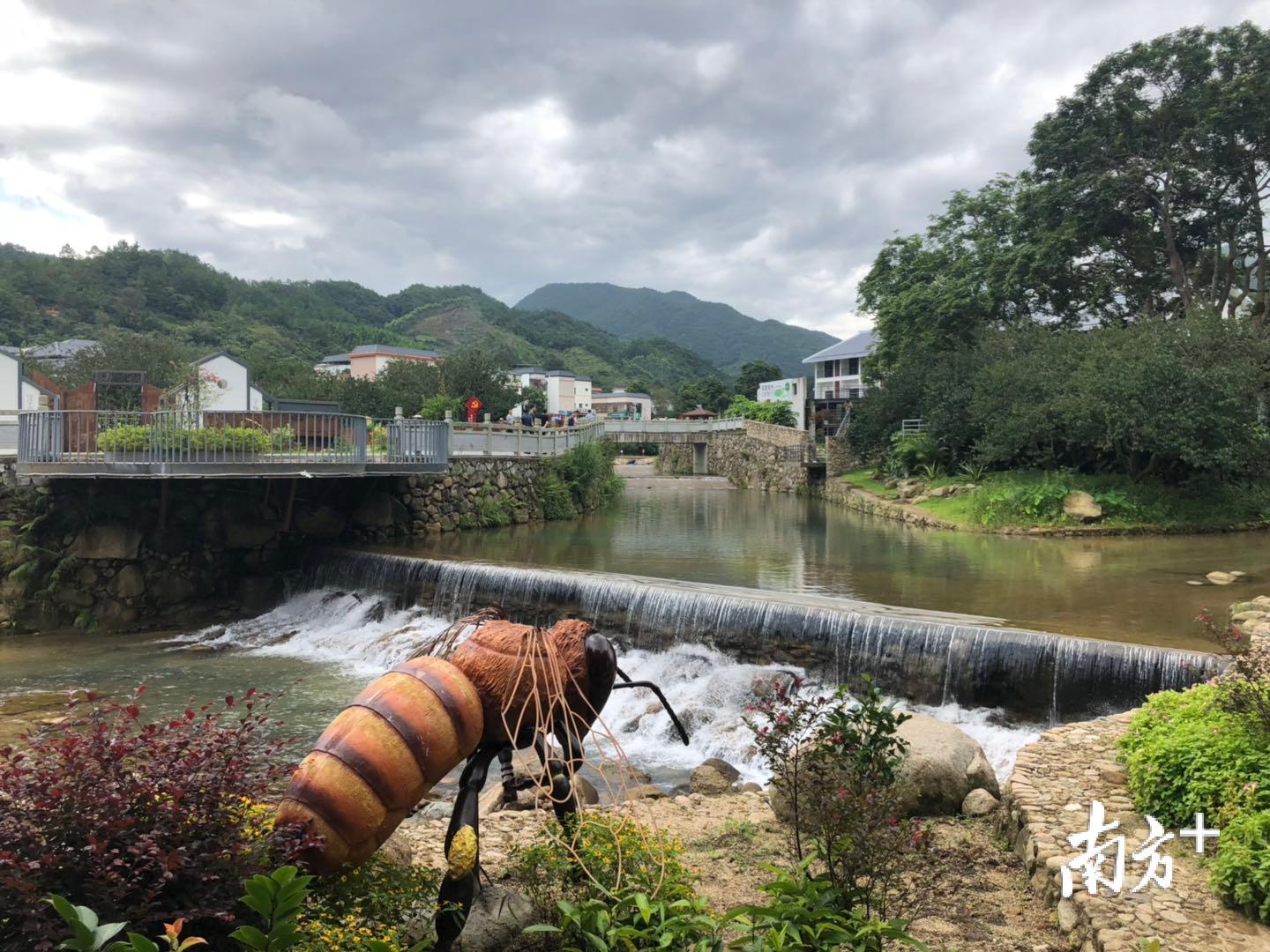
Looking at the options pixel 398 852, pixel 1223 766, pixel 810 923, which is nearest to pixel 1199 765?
pixel 1223 766

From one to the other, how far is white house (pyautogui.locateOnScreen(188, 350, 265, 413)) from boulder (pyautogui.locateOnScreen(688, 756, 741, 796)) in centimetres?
1604

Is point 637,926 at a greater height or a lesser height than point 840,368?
lesser

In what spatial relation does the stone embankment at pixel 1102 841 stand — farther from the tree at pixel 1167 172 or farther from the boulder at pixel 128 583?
the tree at pixel 1167 172

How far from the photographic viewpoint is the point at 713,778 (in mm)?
8539

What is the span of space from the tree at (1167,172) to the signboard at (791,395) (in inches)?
746

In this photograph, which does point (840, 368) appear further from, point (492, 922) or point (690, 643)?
point (492, 922)

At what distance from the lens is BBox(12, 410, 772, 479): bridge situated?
46.1 feet

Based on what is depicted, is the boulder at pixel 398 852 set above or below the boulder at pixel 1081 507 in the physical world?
below

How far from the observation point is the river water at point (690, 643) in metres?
10.6

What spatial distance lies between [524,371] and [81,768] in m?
78.2

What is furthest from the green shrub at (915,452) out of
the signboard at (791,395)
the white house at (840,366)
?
the white house at (840,366)

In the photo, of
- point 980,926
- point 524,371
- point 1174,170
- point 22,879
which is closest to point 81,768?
point 22,879

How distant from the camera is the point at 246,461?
14469 millimetres

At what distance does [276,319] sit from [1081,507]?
7645 cm
